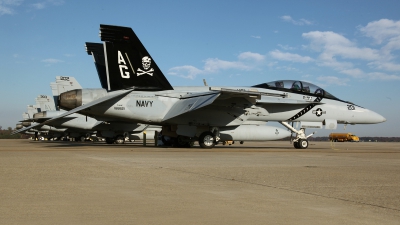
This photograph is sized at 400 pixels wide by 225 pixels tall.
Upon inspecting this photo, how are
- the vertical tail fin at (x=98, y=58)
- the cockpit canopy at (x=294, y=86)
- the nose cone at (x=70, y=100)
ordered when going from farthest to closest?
the vertical tail fin at (x=98, y=58) → the cockpit canopy at (x=294, y=86) → the nose cone at (x=70, y=100)

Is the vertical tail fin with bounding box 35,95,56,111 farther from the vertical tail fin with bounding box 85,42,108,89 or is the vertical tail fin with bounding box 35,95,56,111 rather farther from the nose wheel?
the nose wheel

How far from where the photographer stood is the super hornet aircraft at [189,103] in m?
19.6

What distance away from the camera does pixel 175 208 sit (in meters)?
4.78

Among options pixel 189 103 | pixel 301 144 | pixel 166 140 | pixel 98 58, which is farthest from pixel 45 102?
pixel 301 144

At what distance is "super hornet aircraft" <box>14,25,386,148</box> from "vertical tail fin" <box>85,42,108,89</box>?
246 inches

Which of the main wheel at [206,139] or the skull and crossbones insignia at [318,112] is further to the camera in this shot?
the skull and crossbones insignia at [318,112]

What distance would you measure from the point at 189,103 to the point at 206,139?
2369mm

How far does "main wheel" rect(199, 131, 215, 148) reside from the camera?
21.0 m

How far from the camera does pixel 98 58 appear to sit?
2652cm

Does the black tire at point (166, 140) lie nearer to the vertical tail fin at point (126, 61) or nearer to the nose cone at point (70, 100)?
the vertical tail fin at point (126, 61)

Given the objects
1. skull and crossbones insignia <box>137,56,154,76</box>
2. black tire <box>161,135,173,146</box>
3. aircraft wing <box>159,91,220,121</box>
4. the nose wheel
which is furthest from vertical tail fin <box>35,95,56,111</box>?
the nose wheel

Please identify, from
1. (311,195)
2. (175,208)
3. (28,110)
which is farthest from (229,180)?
(28,110)

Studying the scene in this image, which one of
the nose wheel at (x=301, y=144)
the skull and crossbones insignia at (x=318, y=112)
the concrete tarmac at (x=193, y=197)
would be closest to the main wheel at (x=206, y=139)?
the nose wheel at (x=301, y=144)

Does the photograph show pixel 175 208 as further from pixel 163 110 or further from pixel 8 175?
pixel 163 110
